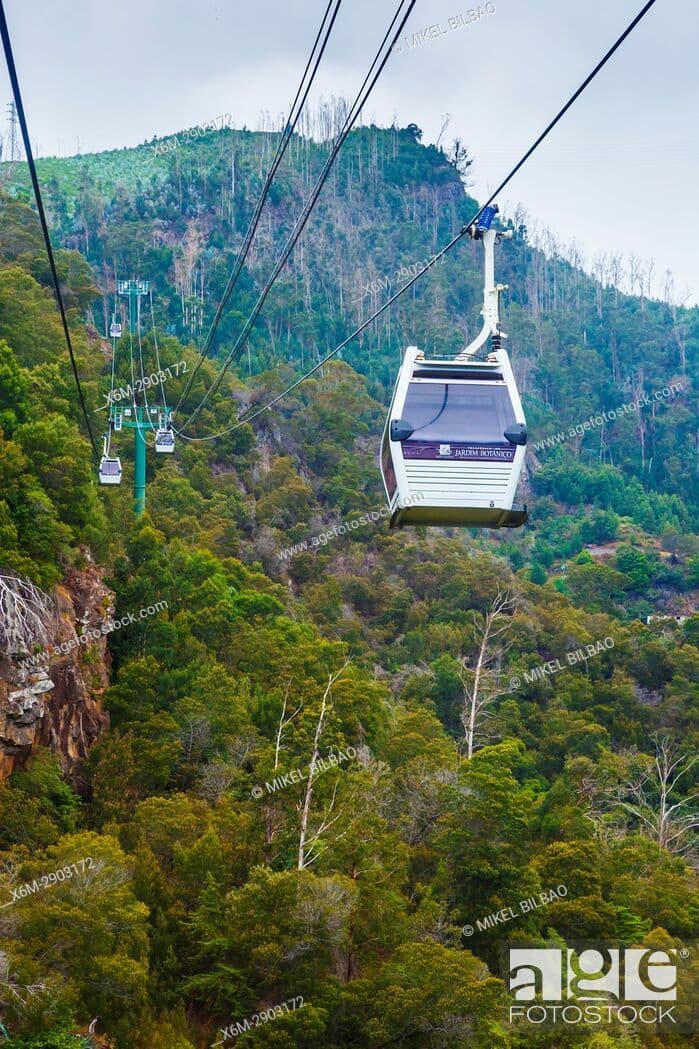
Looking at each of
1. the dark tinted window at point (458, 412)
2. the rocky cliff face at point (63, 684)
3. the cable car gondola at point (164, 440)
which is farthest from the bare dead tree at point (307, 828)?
the dark tinted window at point (458, 412)

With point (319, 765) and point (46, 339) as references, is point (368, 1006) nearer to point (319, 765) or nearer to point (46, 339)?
point (319, 765)

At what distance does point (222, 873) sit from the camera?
2584 centimetres

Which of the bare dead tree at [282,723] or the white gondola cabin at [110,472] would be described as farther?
the white gondola cabin at [110,472]

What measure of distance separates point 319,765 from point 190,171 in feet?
244

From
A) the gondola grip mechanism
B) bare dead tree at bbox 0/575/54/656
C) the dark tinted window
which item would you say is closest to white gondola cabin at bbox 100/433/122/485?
bare dead tree at bbox 0/575/54/656

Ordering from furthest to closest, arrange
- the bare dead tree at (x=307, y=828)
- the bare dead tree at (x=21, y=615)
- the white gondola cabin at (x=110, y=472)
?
the white gondola cabin at (x=110, y=472) → the bare dead tree at (x=307, y=828) → the bare dead tree at (x=21, y=615)

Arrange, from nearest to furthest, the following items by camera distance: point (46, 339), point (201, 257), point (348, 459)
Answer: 1. point (46, 339)
2. point (348, 459)
3. point (201, 257)

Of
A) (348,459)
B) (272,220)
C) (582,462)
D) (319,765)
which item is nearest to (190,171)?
(272,220)

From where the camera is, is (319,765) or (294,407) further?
(294,407)

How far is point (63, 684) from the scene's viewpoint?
93.4 ft

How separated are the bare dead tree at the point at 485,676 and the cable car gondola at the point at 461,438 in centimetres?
2180

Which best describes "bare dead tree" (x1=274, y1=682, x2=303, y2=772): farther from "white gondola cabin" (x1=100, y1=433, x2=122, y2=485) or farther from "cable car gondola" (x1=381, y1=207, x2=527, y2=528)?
"cable car gondola" (x1=381, y1=207, x2=527, y2=528)

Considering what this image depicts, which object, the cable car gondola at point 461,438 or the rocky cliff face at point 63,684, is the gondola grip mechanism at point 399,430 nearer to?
the cable car gondola at point 461,438

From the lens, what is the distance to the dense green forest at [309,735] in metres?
23.6
